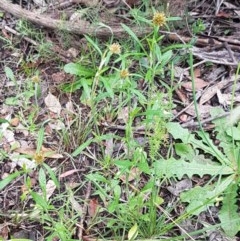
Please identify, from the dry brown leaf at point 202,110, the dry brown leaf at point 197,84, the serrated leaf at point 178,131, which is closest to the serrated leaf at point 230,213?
the serrated leaf at point 178,131

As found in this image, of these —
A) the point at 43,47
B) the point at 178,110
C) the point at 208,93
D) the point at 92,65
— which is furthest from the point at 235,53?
the point at 43,47

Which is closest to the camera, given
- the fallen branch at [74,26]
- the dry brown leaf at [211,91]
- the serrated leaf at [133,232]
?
the serrated leaf at [133,232]

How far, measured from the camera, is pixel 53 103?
8.04ft

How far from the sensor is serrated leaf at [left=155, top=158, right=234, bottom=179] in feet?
6.79

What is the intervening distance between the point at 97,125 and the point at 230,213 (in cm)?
71

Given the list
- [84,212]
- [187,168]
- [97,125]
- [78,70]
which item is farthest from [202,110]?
[84,212]

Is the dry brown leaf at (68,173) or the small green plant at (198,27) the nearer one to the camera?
the dry brown leaf at (68,173)

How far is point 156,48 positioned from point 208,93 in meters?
0.39

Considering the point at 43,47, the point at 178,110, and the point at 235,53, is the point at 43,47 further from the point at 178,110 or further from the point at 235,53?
the point at 235,53

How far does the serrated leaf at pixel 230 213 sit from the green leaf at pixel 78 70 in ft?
2.88

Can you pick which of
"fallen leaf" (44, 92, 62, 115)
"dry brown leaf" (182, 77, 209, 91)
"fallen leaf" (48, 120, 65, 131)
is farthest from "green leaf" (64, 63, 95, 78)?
"dry brown leaf" (182, 77, 209, 91)

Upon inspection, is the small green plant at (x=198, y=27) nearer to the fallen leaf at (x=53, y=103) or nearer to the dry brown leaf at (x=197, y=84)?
the dry brown leaf at (x=197, y=84)

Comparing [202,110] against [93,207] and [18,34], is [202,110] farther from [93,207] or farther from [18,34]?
[18,34]

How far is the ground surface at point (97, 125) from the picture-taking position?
197cm
